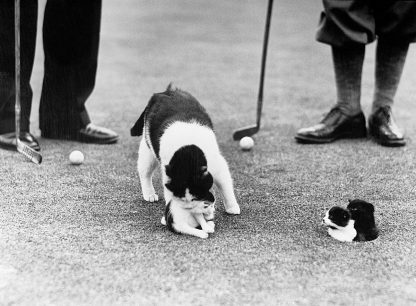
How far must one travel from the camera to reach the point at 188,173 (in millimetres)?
1863

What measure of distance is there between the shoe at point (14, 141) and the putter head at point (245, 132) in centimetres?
88

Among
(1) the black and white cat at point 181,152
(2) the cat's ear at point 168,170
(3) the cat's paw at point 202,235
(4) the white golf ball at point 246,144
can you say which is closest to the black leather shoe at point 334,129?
(4) the white golf ball at point 246,144

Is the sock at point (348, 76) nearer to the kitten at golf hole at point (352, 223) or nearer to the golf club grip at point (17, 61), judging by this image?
the kitten at golf hole at point (352, 223)

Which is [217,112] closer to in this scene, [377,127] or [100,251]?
[377,127]

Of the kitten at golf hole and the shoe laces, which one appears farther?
the shoe laces

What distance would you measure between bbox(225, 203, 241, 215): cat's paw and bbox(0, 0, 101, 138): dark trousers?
118cm

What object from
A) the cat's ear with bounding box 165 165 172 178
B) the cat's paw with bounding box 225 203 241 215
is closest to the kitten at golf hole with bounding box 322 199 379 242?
the cat's paw with bounding box 225 203 241 215

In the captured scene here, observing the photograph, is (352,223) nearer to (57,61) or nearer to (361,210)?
(361,210)

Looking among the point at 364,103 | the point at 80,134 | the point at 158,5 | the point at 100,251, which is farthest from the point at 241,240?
the point at 158,5

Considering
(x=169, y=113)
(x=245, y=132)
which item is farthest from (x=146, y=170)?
(x=245, y=132)

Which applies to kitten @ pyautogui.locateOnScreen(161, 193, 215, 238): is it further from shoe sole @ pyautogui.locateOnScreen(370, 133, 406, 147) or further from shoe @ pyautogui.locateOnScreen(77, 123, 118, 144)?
shoe sole @ pyautogui.locateOnScreen(370, 133, 406, 147)

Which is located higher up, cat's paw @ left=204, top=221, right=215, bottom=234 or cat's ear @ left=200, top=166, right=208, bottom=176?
cat's ear @ left=200, top=166, right=208, bottom=176

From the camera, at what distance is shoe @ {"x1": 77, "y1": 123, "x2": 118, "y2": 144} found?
122 inches

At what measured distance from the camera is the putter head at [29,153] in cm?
273
